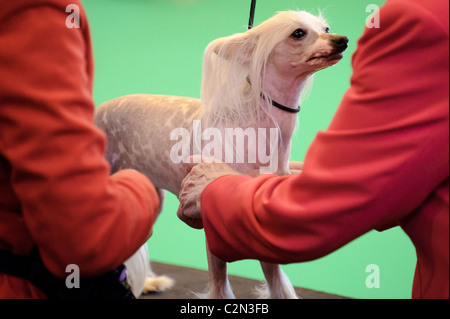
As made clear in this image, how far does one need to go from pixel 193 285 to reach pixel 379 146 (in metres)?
1.35

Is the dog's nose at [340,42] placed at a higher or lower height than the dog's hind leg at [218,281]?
higher

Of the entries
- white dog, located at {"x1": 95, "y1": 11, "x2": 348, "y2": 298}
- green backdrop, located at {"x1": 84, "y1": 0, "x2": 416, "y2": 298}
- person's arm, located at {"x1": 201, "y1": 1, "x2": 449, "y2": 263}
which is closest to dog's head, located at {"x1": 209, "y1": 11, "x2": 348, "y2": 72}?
white dog, located at {"x1": 95, "y1": 11, "x2": 348, "y2": 298}

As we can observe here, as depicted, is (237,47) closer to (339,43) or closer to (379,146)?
(339,43)

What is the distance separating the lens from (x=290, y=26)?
44.9 inches

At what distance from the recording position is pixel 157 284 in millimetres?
1761

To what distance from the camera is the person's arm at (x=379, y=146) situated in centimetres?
51

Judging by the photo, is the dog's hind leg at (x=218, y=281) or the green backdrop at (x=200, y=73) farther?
the green backdrop at (x=200, y=73)

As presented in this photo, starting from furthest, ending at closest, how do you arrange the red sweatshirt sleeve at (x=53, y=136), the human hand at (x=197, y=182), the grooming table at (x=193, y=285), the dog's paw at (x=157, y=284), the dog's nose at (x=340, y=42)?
the dog's paw at (x=157, y=284) → the grooming table at (x=193, y=285) → the dog's nose at (x=340, y=42) → the human hand at (x=197, y=182) → the red sweatshirt sleeve at (x=53, y=136)

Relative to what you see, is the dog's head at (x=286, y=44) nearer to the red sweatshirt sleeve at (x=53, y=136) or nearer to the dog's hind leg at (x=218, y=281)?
the dog's hind leg at (x=218, y=281)

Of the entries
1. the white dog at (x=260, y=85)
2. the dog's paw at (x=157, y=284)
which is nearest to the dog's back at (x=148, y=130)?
the white dog at (x=260, y=85)

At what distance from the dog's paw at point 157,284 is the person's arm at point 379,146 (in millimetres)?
1259

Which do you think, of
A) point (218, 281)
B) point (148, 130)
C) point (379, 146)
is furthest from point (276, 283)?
point (379, 146)

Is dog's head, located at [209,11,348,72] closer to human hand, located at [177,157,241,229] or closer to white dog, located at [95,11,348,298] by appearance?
white dog, located at [95,11,348,298]

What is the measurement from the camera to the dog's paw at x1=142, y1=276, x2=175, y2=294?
1.75 m
